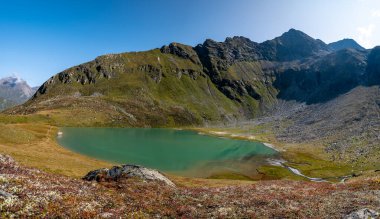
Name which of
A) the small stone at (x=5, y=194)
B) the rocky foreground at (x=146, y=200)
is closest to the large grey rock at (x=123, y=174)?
the rocky foreground at (x=146, y=200)

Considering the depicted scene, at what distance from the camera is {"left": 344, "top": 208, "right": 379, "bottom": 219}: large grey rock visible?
2708cm

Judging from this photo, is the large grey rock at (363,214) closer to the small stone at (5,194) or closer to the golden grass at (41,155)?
the small stone at (5,194)

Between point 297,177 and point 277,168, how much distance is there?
35.1 ft

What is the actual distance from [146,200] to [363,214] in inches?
780

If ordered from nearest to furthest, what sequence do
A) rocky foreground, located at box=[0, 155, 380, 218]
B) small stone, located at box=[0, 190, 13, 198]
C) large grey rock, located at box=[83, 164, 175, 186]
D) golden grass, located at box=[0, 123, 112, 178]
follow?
1. small stone, located at box=[0, 190, 13, 198]
2. rocky foreground, located at box=[0, 155, 380, 218]
3. large grey rock, located at box=[83, 164, 175, 186]
4. golden grass, located at box=[0, 123, 112, 178]

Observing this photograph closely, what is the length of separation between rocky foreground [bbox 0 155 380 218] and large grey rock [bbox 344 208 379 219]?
3.4 inches

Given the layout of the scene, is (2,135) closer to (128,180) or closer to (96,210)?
(128,180)

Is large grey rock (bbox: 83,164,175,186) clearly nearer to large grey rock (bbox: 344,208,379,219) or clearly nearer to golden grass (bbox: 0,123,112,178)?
large grey rock (bbox: 344,208,379,219)

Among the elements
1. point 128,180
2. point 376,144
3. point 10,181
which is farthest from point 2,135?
point 376,144

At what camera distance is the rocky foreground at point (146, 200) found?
23.1 m

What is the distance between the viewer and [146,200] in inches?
1222

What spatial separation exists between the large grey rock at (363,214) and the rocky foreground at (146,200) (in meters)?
0.09

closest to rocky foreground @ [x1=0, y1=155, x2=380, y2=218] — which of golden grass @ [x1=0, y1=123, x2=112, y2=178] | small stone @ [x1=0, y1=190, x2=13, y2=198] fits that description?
small stone @ [x1=0, y1=190, x2=13, y2=198]

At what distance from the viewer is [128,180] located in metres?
39.1
